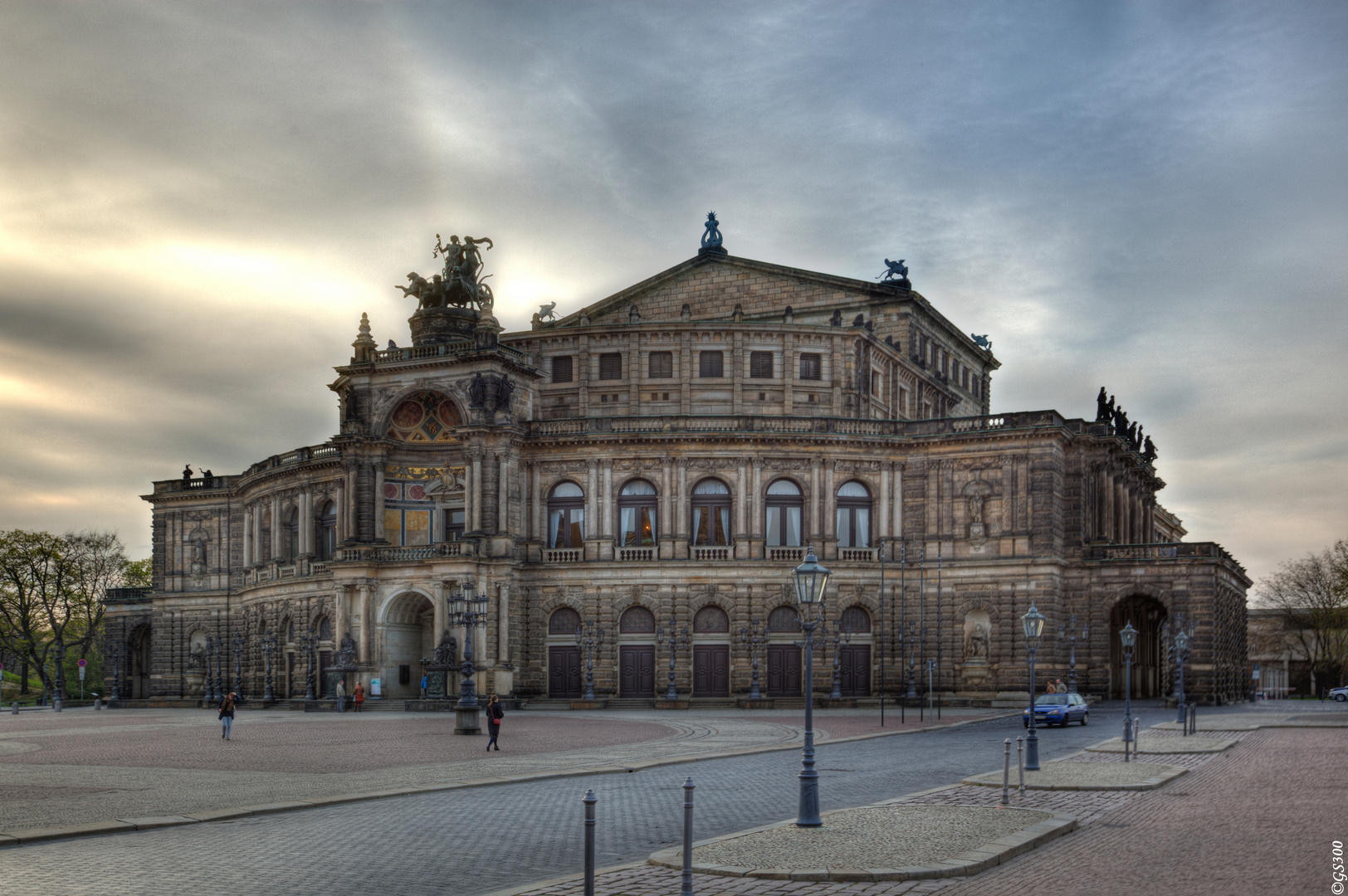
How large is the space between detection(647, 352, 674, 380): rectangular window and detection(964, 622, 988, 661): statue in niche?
22.9 meters

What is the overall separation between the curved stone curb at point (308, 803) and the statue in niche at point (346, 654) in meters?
37.7

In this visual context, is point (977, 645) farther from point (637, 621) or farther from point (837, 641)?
point (637, 621)

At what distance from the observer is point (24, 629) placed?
97.7 m

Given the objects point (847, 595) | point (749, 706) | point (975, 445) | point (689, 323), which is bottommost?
point (749, 706)

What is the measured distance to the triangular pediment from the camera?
83.8m

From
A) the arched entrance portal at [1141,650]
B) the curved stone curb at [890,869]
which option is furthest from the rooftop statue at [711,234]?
the curved stone curb at [890,869]

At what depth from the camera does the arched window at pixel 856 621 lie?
71.4m

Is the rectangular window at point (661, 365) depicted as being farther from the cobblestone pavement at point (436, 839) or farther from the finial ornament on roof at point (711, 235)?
the cobblestone pavement at point (436, 839)

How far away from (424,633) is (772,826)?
57036mm

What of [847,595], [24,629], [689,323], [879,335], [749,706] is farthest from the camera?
[24,629]

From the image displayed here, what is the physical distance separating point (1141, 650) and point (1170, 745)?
46429 mm

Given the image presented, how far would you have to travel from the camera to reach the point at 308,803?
2434 centimetres

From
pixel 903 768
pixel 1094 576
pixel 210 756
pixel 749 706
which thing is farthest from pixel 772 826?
pixel 1094 576

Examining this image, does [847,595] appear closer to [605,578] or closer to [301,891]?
[605,578]
